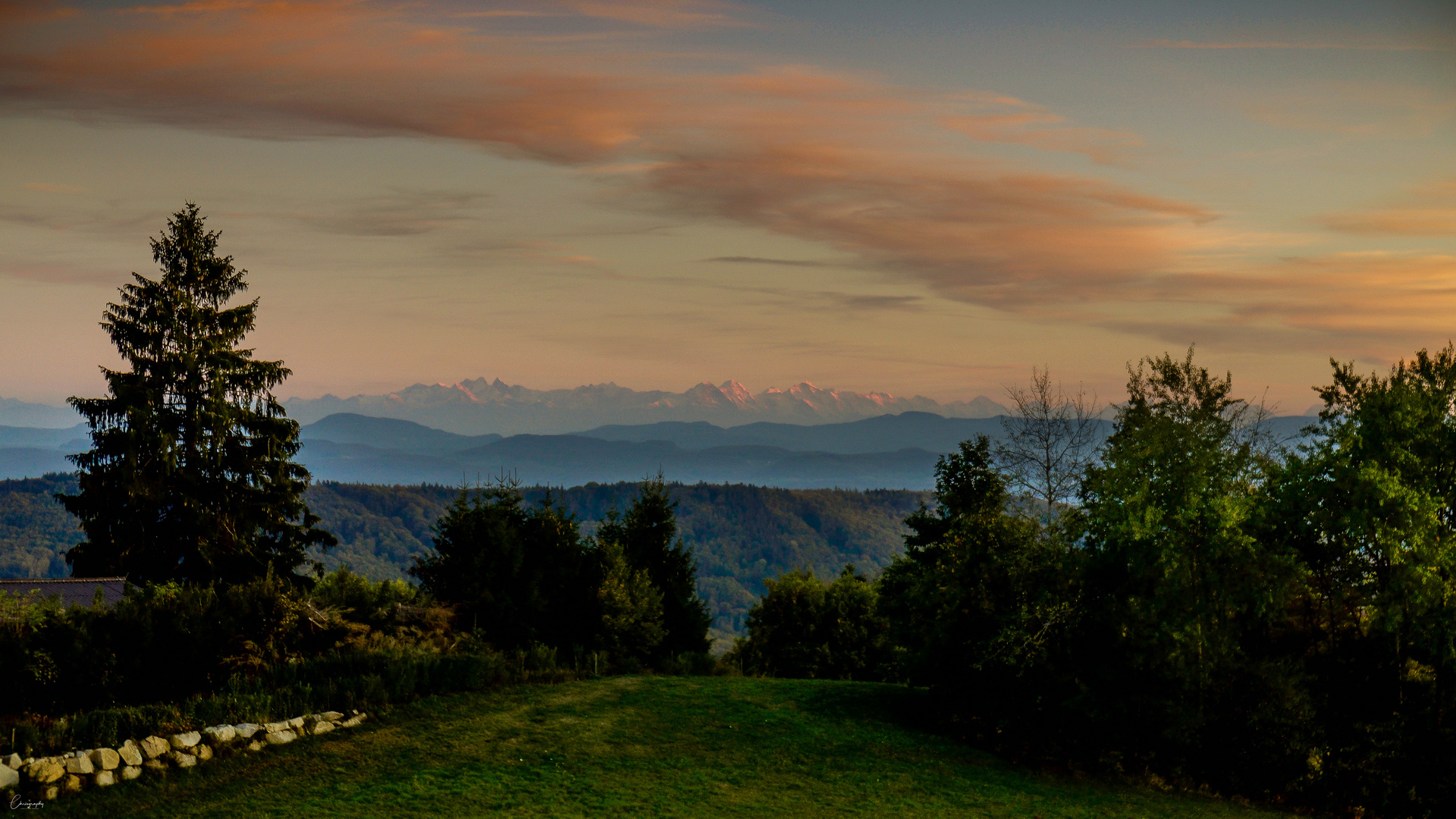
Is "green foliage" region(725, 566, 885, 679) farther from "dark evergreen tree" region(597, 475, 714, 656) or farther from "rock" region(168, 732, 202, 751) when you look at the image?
"rock" region(168, 732, 202, 751)

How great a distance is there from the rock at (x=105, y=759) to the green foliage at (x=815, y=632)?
32135 millimetres

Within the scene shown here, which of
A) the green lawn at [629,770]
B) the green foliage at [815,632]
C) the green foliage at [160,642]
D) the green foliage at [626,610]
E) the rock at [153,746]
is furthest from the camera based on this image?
the green foliage at [815,632]

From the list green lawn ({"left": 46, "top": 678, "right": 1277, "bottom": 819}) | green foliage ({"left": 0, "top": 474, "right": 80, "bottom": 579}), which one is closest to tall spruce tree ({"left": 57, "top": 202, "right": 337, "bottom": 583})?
green lawn ({"left": 46, "top": 678, "right": 1277, "bottom": 819})

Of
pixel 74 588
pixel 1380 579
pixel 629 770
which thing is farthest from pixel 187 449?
pixel 1380 579

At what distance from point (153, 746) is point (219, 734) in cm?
96

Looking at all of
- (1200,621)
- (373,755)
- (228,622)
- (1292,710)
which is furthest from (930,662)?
(228,622)

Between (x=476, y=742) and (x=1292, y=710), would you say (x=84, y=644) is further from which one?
(x=1292, y=710)

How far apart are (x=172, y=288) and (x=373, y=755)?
25271mm

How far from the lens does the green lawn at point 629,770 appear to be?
12.8m

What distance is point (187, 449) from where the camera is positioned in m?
32.1

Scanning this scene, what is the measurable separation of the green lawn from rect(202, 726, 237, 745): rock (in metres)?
0.49

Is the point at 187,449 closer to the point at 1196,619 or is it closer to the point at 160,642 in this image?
the point at 160,642

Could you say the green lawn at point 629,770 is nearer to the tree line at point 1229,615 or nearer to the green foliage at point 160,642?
the tree line at point 1229,615

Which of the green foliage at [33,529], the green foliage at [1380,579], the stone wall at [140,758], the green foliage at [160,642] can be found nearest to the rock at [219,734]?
the stone wall at [140,758]
